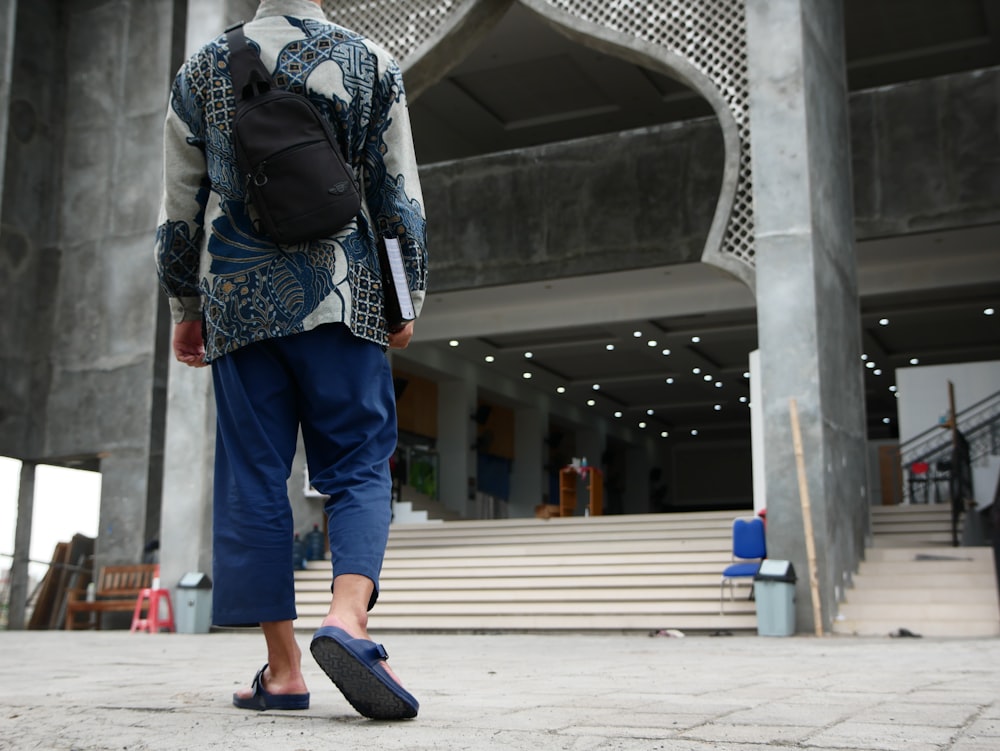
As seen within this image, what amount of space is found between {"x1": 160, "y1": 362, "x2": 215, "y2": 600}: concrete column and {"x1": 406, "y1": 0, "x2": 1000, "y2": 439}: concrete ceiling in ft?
22.6

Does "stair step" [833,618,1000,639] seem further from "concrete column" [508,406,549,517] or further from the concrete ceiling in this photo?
"concrete column" [508,406,549,517]

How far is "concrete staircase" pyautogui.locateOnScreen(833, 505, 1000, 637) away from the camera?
31.7ft

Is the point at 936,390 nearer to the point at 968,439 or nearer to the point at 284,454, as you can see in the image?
the point at 968,439

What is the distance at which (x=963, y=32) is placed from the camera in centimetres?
1814

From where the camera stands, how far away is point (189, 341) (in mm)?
2857

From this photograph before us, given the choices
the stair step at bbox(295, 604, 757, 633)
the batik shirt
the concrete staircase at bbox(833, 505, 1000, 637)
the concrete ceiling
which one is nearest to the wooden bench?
the stair step at bbox(295, 604, 757, 633)

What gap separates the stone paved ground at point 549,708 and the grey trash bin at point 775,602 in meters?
4.55

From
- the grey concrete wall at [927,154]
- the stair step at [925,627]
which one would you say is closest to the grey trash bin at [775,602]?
the stair step at [925,627]

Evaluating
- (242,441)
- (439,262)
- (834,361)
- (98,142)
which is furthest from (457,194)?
(242,441)

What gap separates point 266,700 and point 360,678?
0.45 meters

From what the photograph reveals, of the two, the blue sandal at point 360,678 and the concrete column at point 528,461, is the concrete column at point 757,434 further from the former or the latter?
the concrete column at point 528,461

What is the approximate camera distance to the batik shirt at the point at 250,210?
2.59 metres


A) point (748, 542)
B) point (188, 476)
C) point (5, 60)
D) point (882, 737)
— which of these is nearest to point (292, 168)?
point (882, 737)

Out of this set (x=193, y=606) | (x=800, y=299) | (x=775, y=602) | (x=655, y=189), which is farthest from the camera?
(x=655, y=189)
